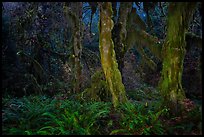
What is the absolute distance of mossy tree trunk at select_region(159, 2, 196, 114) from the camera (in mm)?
7816

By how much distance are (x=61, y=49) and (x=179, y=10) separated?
34.9ft

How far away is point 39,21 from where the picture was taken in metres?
14.6

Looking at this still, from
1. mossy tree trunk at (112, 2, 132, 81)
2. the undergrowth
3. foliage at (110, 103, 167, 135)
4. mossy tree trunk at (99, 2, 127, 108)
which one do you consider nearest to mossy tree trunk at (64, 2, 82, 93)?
mossy tree trunk at (112, 2, 132, 81)

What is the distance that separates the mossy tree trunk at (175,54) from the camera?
25.6ft

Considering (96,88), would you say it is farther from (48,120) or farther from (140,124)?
(140,124)

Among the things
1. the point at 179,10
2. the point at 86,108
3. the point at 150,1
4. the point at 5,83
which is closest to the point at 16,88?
the point at 5,83

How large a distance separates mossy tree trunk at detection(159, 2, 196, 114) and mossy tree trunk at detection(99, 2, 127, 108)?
1.90 m

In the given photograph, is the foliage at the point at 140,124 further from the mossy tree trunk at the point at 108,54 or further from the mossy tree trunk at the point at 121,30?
the mossy tree trunk at the point at 121,30

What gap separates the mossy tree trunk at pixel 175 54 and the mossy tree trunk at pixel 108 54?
1.90 meters

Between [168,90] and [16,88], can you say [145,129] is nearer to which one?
[168,90]

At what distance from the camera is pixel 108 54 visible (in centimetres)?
921

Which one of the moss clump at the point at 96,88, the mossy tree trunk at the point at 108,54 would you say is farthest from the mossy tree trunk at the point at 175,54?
the moss clump at the point at 96,88

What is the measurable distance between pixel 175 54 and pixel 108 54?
2.40 metres

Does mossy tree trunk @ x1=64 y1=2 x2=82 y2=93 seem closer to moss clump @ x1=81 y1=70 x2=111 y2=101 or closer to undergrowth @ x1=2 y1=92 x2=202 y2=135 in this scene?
moss clump @ x1=81 y1=70 x2=111 y2=101
